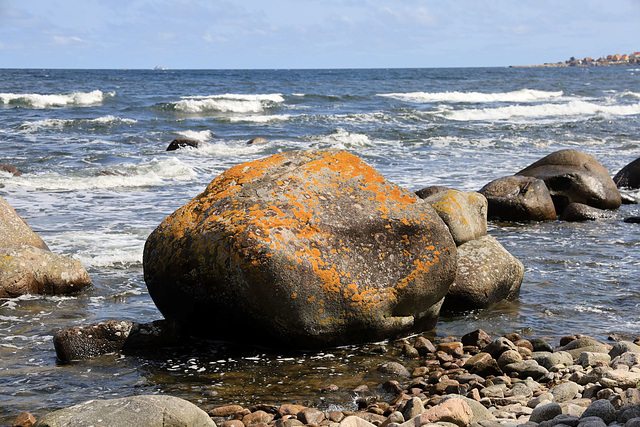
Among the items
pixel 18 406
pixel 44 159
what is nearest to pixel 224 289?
pixel 18 406

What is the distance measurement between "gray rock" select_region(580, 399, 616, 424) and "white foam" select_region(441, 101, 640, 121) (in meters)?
29.4

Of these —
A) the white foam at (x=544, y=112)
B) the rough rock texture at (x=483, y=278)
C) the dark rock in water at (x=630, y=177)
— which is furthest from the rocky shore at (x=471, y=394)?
the white foam at (x=544, y=112)

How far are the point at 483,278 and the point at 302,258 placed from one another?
7.68 feet

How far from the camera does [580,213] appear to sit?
37.6 feet

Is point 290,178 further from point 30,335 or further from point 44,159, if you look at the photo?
point 44,159

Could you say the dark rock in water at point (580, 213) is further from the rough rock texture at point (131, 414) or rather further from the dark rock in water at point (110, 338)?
the rough rock texture at point (131, 414)

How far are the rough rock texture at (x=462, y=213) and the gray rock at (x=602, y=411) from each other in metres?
3.65

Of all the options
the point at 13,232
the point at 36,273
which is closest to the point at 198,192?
the point at 13,232

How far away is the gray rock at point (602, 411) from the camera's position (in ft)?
12.6

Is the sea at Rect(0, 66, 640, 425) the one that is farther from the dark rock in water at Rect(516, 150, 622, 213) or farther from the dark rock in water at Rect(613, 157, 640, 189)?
the dark rock in water at Rect(613, 157, 640, 189)

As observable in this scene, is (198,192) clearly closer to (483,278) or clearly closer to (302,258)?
(483,278)

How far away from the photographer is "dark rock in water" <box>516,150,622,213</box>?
12.2 meters

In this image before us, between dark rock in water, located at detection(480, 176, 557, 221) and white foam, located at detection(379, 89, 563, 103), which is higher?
white foam, located at detection(379, 89, 563, 103)

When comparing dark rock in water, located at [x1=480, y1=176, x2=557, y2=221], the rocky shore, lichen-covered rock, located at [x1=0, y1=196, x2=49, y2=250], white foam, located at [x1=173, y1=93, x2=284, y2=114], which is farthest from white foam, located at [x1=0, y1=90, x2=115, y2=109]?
the rocky shore
